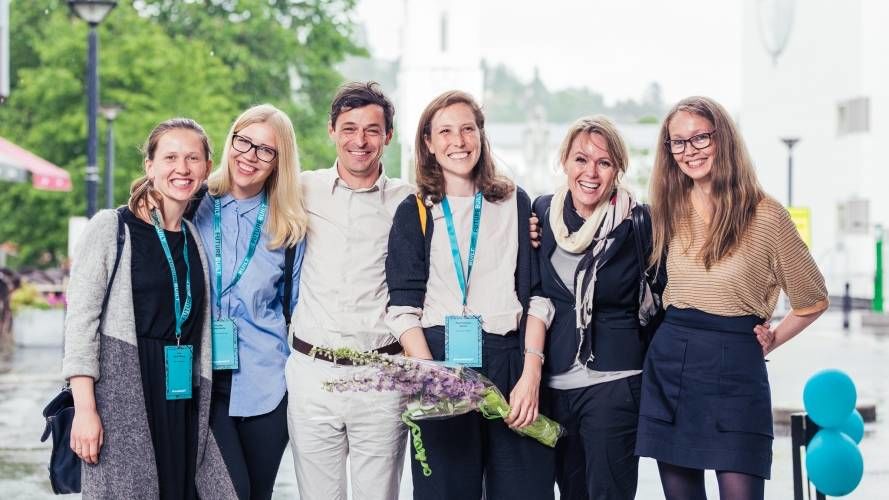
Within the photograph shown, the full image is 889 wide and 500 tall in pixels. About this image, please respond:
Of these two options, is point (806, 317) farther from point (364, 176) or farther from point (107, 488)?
point (107, 488)

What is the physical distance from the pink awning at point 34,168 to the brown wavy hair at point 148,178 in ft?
48.7

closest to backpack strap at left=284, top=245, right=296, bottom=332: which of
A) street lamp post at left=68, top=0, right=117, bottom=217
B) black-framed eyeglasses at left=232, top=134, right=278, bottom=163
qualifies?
black-framed eyeglasses at left=232, top=134, right=278, bottom=163

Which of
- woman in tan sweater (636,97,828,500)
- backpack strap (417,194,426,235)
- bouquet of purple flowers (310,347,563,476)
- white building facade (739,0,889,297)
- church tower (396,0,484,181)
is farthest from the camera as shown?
church tower (396,0,484,181)

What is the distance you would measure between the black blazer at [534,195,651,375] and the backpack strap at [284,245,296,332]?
930mm

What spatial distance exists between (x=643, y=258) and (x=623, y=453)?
719 mm

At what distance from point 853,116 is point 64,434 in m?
43.7

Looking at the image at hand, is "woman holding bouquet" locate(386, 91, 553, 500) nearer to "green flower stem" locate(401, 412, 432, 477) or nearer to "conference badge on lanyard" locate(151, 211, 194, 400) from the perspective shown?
"green flower stem" locate(401, 412, 432, 477)

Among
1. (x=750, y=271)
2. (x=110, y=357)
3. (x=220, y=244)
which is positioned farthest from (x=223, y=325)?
(x=750, y=271)

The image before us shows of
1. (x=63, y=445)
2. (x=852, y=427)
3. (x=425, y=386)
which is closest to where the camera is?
(x=425, y=386)

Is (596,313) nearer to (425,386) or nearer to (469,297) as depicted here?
(469,297)

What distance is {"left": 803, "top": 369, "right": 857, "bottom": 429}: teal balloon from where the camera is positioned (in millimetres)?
4711

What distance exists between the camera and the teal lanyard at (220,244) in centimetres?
464

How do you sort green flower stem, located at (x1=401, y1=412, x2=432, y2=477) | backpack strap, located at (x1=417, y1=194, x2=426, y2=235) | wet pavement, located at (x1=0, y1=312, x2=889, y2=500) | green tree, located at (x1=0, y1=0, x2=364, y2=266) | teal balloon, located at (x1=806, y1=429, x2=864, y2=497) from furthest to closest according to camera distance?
green tree, located at (x1=0, y1=0, x2=364, y2=266)
wet pavement, located at (x1=0, y1=312, x2=889, y2=500)
teal balloon, located at (x1=806, y1=429, x2=864, y2=497)
backpack strap, located at (x1=417, y1=194, x2=426, y2=235)
green flower stem, located at (x1=401, y1=412, x2=432, y2=477)

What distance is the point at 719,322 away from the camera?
Result: 4.49 meters
